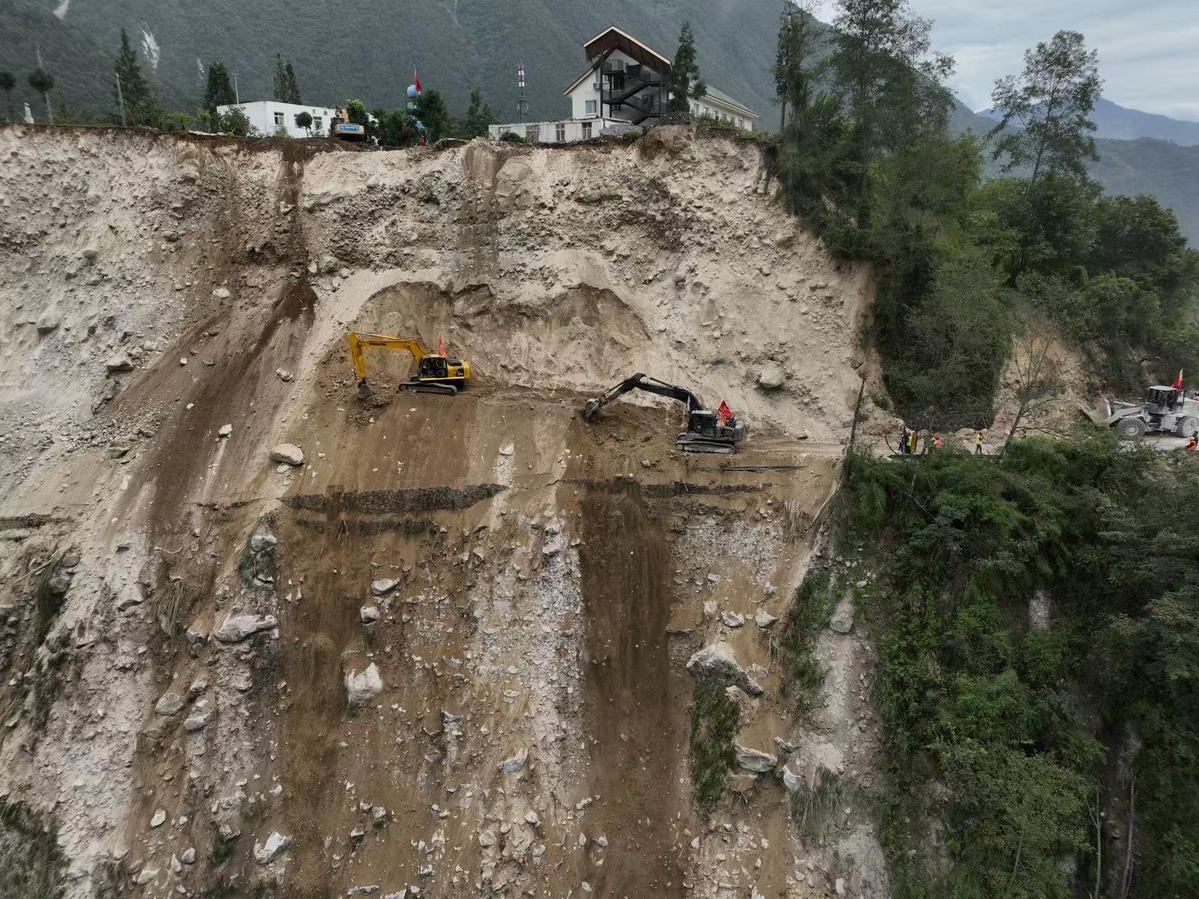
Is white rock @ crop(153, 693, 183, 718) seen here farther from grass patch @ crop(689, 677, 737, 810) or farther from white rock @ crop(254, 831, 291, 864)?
grass patch @ crop(689, 677, 737, 810)

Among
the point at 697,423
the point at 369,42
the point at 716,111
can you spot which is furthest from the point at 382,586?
the point at 369,42

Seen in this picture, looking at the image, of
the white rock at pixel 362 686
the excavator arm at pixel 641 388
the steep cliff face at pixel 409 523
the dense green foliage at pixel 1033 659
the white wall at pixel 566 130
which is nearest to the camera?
the dense green foliage at pixel 1033 659

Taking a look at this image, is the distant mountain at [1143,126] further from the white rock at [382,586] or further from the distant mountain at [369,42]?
the white rock at [382,586]

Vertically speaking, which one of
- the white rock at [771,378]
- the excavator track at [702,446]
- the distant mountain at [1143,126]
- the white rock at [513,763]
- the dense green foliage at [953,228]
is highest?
the distant mountain at [1143,126]

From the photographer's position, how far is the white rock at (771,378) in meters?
17.2

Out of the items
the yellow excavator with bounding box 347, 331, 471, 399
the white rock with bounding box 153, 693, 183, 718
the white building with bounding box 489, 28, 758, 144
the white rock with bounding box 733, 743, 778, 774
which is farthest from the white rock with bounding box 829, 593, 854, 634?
the white building with bounding box 489, 28, 758, 144

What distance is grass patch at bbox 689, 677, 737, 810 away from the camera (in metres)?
12.2

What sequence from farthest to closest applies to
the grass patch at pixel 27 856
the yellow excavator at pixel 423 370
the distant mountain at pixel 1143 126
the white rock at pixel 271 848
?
the distant mountain at pixel 1143 126 → the yellow excavator at pixel 423 370 → the white rock at pixel 271 848 → the grass patch at pixel 27 856

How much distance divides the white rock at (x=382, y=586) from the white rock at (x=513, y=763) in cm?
442

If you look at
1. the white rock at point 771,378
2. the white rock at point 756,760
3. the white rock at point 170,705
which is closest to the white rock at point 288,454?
the white rock at point 170,705

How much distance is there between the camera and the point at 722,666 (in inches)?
505

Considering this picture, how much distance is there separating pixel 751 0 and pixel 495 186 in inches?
4071

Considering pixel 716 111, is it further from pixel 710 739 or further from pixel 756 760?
pixel 756 760

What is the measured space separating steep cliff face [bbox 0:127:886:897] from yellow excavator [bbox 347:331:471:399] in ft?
1.43
